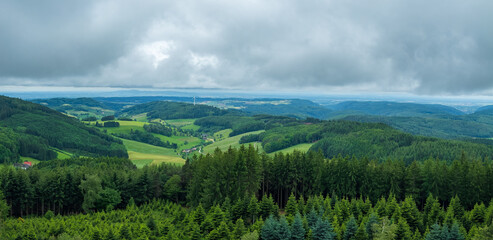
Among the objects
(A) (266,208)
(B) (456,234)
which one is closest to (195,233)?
(A) (266,208)

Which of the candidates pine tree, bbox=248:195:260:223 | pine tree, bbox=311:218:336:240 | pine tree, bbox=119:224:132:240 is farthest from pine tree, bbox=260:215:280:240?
pine tree, bbox=119:224:132:240

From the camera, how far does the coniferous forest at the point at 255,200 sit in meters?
49.7

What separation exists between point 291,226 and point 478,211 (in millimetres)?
33378

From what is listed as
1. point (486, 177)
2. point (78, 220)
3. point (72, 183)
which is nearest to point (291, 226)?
point (78, 220)

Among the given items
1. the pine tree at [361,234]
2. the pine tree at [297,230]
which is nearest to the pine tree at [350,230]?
the pine tree at [361,234]

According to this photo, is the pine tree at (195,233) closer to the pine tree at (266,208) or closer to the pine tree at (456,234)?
the pine tree at (266,208)

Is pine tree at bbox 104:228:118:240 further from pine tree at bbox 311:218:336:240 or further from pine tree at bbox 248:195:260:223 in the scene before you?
pine tree at bbox 311:218:336:240

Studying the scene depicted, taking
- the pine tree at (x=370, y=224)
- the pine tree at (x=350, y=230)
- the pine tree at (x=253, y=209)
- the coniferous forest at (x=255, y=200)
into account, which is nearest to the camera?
the pine tree at (x=350, y=230)

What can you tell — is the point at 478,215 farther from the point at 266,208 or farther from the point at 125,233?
the point at 125,233

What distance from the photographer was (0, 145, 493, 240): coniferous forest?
163ft

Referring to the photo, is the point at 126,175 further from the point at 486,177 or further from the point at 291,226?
the point at 486,177

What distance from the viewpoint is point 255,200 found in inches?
2457

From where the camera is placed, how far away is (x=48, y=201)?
260ft

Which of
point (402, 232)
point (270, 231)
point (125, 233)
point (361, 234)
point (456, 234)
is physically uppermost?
point (456, 234)
